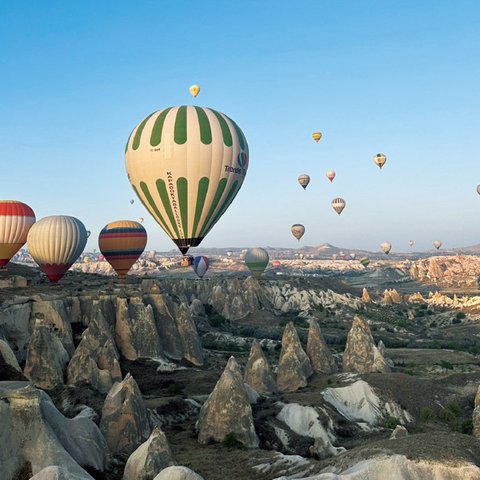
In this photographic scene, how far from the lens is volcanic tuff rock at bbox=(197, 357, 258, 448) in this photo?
37031mm

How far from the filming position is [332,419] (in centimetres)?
4284

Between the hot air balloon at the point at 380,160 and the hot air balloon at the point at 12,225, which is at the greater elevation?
the hot air balloon at the point at 380,160

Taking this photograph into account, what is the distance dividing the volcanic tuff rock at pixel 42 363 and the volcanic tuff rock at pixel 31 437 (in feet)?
60.0

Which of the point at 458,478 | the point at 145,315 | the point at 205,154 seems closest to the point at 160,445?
the point at 458,478

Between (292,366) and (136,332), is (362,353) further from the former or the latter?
(136,332)

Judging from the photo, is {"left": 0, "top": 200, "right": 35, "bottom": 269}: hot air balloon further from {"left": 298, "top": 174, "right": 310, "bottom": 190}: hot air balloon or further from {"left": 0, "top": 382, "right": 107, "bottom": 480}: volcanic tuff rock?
{"left": 298, "top": 174, "right": 310, "bottom": 190}: hot air balloon

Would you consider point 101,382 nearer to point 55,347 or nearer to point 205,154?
point 55,347

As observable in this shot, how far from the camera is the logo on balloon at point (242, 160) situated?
5450cm

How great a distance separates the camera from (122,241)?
7312cm

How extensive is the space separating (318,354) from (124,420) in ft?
97.1

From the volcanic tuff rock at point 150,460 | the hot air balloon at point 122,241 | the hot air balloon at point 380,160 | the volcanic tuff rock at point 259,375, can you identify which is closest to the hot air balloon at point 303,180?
the hot air balloon at point 380,160

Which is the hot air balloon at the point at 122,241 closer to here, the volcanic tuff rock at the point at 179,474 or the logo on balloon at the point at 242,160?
the logo on balloon at the point at 242,160

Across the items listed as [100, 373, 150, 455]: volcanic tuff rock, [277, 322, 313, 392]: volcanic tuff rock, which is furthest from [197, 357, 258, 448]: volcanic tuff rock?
[277, 322, 313, 392]: volcanic tuff rock

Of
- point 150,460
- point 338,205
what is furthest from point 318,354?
point 338,205
